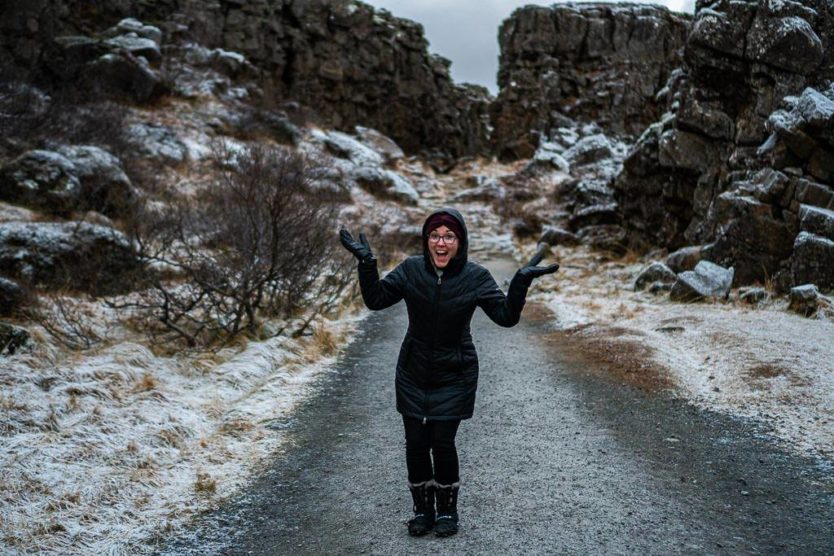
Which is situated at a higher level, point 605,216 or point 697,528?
point 605,216

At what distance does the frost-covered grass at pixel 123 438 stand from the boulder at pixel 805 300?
24.4ft

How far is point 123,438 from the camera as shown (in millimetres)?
4793

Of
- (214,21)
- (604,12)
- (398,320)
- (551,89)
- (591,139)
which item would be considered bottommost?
(398,320)

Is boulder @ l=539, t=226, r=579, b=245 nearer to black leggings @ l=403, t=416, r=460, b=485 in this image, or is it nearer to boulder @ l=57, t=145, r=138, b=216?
boulder @ l=57, t=145, r=138, b=216

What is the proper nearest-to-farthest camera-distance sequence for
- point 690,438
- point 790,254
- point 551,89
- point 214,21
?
1. point 690,438
2. point 790,254
3. point 214,21
4. point 551,89

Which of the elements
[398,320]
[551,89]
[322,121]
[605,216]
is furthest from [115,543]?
[551,89]

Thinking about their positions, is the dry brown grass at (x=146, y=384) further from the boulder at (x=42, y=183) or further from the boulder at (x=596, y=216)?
the boulder at (x=596, y=216)

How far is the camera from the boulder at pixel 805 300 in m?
8.79

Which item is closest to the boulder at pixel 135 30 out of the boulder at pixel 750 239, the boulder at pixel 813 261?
the boulder at pixel 750 239

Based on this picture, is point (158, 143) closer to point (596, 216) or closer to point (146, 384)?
point (596, 216)

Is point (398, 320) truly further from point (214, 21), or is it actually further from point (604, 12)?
point (604, 12)

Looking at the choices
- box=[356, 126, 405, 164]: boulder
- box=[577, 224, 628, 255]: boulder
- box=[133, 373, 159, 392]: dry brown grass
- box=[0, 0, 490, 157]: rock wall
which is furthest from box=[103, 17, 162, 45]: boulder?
box=[133, 373, 159, 392]: dry brown grass

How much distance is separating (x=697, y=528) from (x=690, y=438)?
1.76m

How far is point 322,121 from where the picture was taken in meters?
36.1
